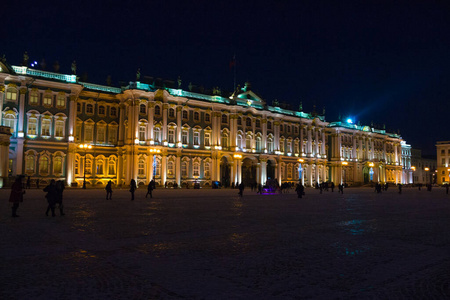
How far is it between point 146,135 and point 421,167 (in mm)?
105690

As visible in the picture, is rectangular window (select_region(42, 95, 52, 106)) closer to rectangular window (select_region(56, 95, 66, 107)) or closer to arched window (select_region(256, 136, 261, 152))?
rectangular window (select_region(56, 95, 66, 107))

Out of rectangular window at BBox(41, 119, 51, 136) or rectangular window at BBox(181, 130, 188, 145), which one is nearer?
rectangular window at BBox(41, 119, 51, 136)

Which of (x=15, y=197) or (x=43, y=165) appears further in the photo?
(x=43, y=165)

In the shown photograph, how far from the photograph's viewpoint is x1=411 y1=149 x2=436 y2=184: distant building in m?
126

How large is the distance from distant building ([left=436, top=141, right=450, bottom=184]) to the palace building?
6469 centimetres

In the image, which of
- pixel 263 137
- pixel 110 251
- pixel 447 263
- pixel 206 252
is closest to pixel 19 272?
pixel 110 251

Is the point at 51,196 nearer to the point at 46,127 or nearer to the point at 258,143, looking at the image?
the point at 46,127

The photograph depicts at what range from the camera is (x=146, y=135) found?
55.6 meters

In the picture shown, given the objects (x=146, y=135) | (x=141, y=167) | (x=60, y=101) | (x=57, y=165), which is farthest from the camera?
(x=146, y=135)

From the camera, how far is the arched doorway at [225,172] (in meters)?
64.4

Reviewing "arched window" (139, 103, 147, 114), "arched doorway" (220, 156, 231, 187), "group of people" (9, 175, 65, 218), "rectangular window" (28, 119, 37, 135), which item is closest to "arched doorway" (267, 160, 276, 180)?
"arched doorway" (220, 156, 231, 187)

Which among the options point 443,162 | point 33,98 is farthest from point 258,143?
point 443,162

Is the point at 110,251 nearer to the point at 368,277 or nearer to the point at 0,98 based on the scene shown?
the point at 368,277

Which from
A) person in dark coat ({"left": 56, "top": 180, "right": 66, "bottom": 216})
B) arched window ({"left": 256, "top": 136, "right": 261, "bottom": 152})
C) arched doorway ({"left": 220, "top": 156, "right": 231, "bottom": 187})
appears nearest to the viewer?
person in dark coat ({"left": 56, "top": 180, "right": 66, "bottom": 216})
